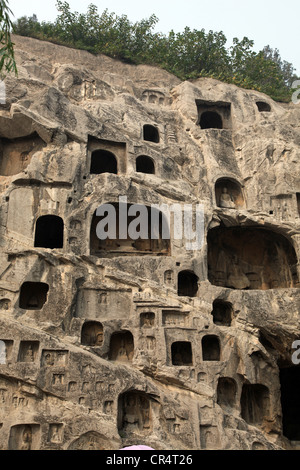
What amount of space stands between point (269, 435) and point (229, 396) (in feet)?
6.49

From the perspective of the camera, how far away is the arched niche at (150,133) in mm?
21033

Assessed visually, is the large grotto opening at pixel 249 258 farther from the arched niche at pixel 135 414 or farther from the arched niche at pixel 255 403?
the arched niche at pixel 135 414

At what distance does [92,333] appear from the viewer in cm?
1620

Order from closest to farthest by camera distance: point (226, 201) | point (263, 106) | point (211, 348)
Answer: point (211, 348)
point (226, 201)
point (263, 106)

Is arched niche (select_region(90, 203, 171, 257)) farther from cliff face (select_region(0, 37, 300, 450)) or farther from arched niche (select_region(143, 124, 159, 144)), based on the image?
arched niche (select_region(143, 124, 159, 144))

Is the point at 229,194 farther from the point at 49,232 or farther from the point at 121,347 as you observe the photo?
the point at 121,347

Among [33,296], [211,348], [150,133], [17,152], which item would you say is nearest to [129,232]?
[33,296]

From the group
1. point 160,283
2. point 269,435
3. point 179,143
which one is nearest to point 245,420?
point 269,435

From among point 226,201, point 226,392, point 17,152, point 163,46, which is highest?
point 163,46

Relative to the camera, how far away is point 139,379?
14992mm

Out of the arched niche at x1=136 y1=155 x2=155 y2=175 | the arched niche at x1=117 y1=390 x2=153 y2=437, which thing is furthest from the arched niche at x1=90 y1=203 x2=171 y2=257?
the arched niche at x1=117 y1=390 x2=153 y2=437

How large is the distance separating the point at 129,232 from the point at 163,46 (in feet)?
47.5

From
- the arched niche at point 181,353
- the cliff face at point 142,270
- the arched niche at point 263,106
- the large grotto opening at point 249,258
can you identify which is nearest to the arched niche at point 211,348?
the cliff face at point 142,270

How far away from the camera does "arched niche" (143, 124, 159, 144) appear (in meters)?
21.0
